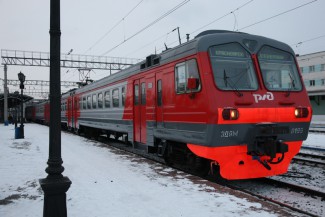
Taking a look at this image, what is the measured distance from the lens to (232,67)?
7.34m

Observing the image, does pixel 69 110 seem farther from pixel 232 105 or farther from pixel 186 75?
pixel 232 105

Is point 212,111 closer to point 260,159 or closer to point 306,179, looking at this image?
point 260,159

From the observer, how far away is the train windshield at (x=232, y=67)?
715cm

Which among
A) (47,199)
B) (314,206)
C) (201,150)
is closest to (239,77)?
(201,150)

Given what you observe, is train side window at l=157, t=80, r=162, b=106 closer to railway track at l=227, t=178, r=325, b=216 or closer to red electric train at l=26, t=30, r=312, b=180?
red electric train at l=26, t=30, r=312, b=180

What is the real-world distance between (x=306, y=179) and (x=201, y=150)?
2.96 meters

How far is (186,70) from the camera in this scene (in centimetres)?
780

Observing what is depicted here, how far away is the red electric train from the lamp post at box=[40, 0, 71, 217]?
3323mm

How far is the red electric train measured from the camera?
693cm

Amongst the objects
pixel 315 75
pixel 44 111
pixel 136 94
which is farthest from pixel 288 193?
pixel 315 75

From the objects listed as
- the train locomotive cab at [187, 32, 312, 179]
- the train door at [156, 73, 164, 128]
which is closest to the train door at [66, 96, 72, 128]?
the train door at [156, 73, 164, 128]

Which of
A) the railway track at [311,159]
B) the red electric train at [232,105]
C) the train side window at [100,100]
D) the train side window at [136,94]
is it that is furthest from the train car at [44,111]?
the red electric train at [232,105]

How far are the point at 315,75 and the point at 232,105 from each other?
5020 centimetres

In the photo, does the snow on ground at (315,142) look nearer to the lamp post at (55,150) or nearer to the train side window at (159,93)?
the train side window at (159,93)
